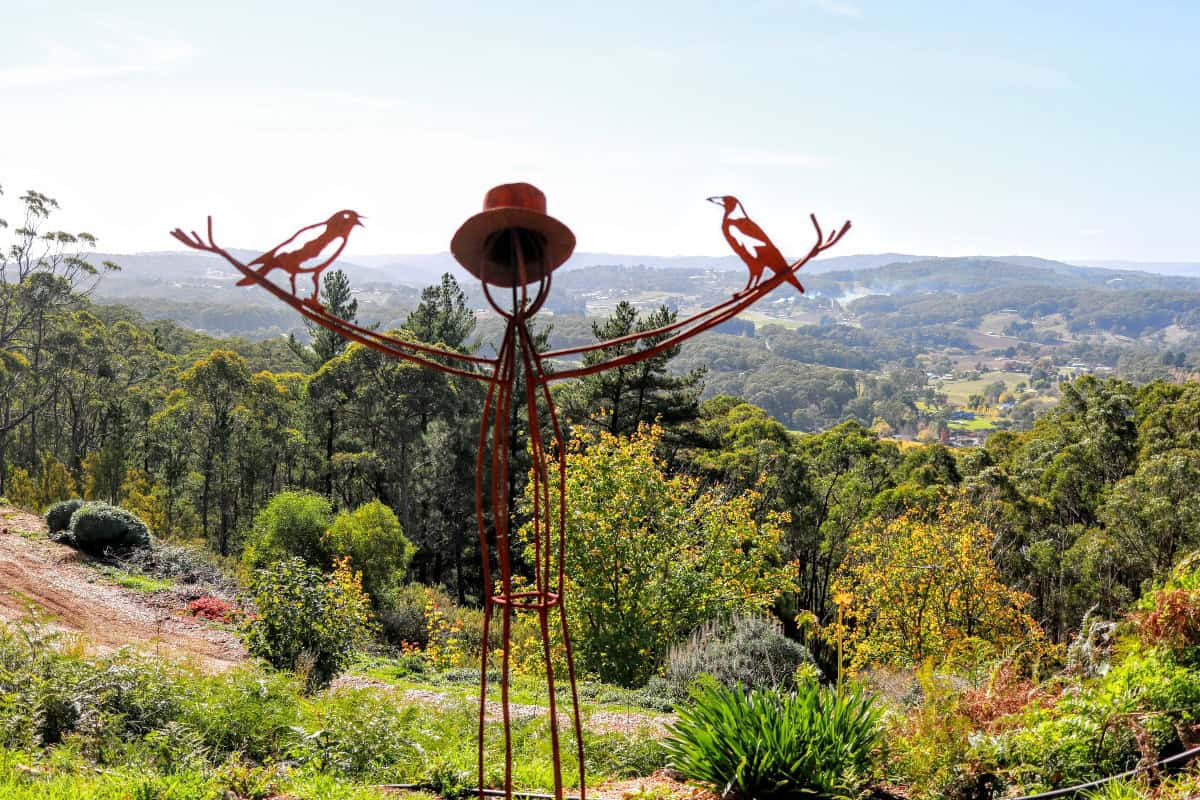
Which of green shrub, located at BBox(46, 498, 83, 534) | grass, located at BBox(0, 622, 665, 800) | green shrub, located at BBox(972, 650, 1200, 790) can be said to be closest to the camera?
green shrub, located at BBox(972, 650, 1200, 790)

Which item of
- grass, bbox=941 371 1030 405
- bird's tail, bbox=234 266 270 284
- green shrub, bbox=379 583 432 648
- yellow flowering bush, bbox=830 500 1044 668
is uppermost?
bird's tail, bbox=234 266 270 284

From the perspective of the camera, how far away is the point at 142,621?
1235cm

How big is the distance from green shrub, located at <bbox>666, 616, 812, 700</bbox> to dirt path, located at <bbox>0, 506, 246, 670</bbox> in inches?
230

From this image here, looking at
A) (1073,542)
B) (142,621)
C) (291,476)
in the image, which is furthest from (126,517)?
(1073,542)

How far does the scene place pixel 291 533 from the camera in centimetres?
1903

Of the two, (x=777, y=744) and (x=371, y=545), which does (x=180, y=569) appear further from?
(x=777, y=744)

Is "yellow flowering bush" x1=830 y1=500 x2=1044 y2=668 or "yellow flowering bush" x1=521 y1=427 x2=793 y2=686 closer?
"yellow flowering bush" x1=521 y1=427 x2=793 y2=686

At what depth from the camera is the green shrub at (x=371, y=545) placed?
18891 millimetres

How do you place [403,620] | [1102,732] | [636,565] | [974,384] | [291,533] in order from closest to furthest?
[1102,732] → [636,565] → [403,620] → [291,533] → [974,384]

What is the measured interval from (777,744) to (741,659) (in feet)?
19.3

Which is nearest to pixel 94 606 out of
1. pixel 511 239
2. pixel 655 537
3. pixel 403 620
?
pixel 403 620

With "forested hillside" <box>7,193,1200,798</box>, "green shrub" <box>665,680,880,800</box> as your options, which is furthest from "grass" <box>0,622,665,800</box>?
"green shrub" <box>665,680,880,800</box>

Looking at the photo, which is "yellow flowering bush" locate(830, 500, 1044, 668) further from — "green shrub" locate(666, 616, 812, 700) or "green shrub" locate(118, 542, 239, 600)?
"green shrub" locate(118, 542, 239, 600)

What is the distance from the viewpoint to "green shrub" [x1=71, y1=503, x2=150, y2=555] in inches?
610
